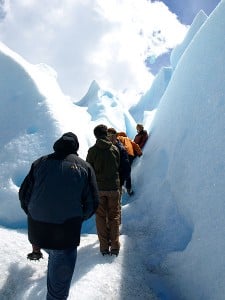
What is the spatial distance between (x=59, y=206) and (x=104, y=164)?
4.46 ft

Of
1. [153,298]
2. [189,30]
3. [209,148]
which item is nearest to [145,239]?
[153,298]

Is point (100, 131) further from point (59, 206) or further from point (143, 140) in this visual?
point (143, 140)

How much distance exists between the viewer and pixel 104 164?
13.1ft

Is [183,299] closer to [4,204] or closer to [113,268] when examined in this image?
[113,268]

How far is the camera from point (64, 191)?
2.70 metres

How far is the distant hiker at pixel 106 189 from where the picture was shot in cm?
388

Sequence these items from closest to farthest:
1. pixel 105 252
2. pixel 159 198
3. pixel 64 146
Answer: pixel 64 146
pixel 105 252
pixel 159 198

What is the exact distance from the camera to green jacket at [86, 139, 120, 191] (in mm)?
3941

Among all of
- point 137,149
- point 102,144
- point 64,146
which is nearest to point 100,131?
point 102,144

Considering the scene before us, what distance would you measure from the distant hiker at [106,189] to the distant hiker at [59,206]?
1.11 m

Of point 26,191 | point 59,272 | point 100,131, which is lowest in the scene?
point 59,272

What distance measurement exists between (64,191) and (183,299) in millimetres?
1549

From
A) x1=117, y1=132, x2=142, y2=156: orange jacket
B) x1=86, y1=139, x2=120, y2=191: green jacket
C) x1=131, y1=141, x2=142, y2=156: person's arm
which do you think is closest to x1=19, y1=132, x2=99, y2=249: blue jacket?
x1=86, y1=139, x2=120, y2=191: green jacket

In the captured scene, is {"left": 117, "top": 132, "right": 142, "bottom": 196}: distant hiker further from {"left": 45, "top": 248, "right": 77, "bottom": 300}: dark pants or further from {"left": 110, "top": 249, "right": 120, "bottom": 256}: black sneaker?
{"left": 45, "top": 248, "right": 77, "bottom": 300}: dark pants
